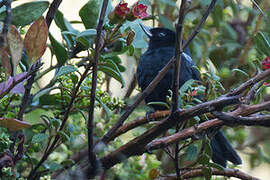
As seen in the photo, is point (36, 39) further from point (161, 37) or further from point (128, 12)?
point (161, 37)

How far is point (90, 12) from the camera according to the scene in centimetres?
111

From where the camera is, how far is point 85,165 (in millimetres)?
1109

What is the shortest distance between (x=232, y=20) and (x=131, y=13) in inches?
85.9

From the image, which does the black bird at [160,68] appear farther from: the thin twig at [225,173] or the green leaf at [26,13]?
the green leaf at [26,13]

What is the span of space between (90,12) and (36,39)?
35cm

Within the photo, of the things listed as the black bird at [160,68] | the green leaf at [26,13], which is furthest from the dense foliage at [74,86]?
the black bird at [160,68]

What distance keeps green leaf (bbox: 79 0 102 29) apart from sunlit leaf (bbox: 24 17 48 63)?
332mm

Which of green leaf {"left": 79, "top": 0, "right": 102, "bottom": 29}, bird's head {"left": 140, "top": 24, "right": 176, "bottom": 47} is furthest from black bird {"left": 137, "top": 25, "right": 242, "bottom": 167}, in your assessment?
green leaf {"left": 79, "top": 0, "right": 102, "bottom": 29}

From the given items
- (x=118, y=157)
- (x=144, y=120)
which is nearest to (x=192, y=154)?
(x=144, y=120)

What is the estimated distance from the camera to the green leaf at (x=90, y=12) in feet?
3.61

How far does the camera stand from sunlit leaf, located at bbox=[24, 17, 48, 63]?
30.7 inches

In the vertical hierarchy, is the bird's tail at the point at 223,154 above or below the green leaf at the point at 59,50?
below

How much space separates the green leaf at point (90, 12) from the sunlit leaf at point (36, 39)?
0.33 meters

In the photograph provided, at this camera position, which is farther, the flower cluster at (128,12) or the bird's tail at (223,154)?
the bird's tail at (223,154)
